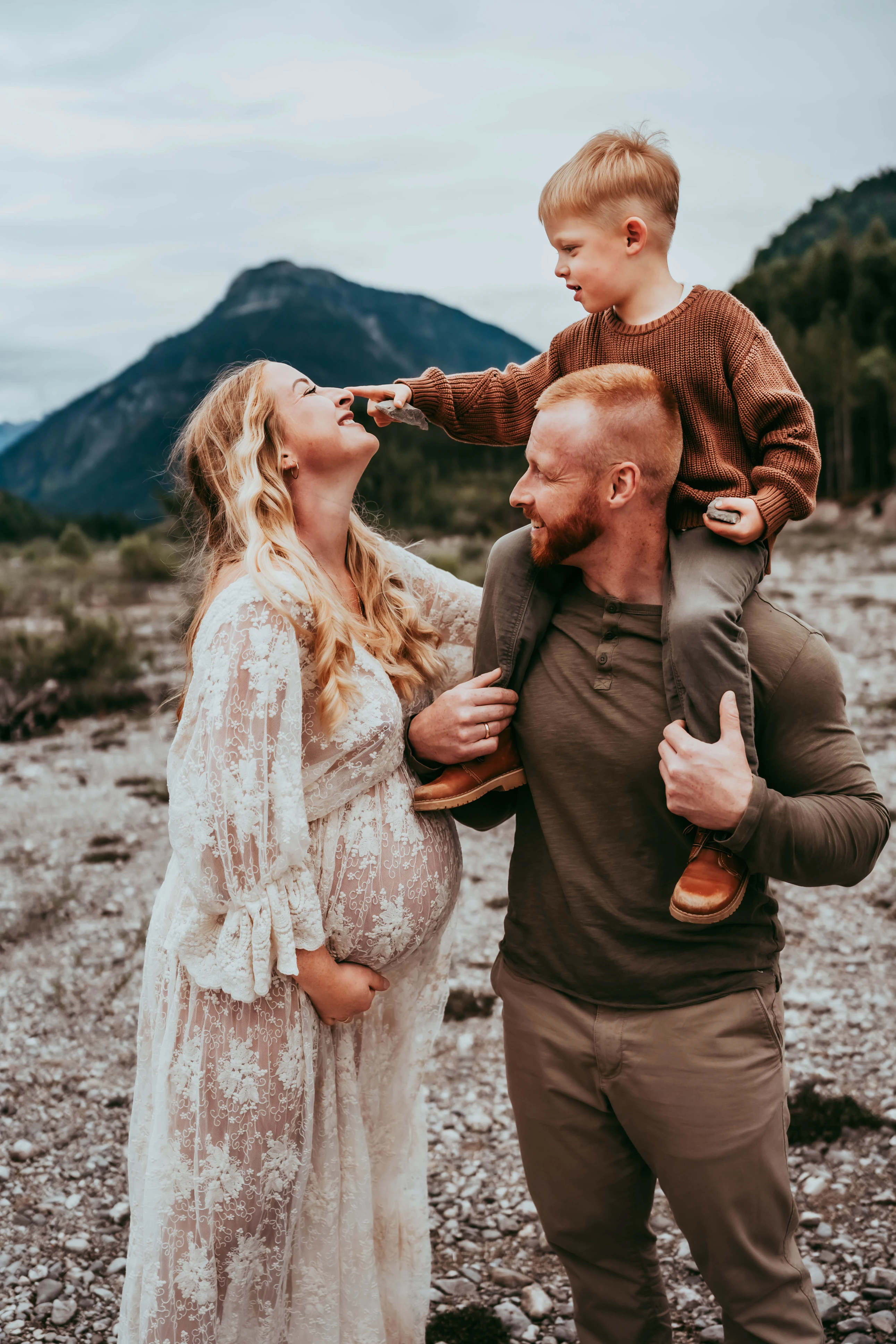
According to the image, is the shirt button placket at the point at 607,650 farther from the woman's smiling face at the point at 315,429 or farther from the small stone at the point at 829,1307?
the small stone at the point at 829,1307

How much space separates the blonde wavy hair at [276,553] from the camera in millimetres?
2244

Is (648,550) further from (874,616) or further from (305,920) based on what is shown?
(874,616)

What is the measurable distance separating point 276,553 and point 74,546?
2744 centimetres

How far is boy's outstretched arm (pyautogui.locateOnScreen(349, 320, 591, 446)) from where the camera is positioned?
2645mm

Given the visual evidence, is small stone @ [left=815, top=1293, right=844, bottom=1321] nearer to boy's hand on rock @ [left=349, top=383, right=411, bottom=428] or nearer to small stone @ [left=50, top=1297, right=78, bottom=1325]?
small stone @ [left=50, top=1297, right=78, bottom=1325]

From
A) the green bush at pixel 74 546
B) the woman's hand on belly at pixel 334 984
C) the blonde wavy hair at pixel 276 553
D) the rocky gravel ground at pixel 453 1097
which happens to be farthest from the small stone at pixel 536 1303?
the green bush at pixel 74 546

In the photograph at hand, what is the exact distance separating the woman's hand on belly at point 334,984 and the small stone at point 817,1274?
211 centimetres

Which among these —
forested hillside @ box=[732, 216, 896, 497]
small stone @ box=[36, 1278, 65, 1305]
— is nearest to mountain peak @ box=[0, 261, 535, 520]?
forested hillside @ box=[732, 216, 896, 497]

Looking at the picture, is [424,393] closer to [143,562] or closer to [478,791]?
[478,791]

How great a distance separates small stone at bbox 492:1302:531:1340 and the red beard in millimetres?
2603

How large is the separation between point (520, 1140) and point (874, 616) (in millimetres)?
13556

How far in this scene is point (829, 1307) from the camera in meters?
3.19

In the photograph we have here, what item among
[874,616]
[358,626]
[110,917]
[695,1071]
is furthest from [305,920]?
[874,616]

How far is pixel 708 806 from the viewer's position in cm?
195
